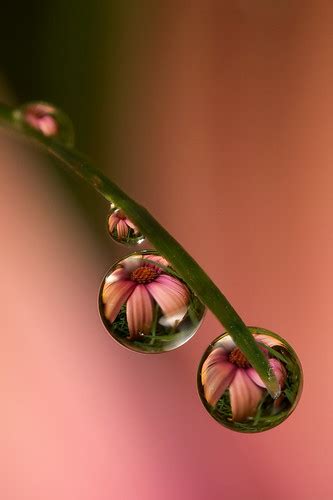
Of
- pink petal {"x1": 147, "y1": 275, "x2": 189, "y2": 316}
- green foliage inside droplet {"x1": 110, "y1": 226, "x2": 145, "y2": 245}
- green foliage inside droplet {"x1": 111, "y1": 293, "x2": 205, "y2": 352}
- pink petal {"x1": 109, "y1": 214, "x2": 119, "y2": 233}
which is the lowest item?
green foliage inside droplet {"x1": 111, "y1": 293, "x2": 205, "y2": 352}

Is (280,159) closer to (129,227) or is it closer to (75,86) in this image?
(75,86)

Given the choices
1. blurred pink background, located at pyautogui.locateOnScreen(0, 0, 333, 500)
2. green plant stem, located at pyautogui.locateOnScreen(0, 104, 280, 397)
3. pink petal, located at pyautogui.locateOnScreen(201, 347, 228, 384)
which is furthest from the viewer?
blurred pink background, located at pyautogui.locateOnScreen(0, 0, 333, 500)

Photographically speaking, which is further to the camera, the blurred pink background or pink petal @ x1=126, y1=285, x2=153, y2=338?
the blurred pink background

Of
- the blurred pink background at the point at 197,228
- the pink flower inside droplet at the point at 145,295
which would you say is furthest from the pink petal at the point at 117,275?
the blurred pink background at the point at 197,228

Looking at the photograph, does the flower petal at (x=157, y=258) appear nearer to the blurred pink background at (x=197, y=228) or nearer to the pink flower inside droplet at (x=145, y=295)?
the pink flower inside droplet at (x=145, y=295)

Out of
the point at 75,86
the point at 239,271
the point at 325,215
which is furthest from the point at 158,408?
the point at 75,86

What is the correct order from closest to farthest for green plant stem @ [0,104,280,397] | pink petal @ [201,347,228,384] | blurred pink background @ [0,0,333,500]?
1. green plant stem @ [0,104,280,397]
2. pink petal @ [201,347,228,384]
3. blurred pink background @ [0,0,333,500]

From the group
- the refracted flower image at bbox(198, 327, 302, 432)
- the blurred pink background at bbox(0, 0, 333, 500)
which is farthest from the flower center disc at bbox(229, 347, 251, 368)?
the blurred pink background at bbox(0, 0, 333, 500)

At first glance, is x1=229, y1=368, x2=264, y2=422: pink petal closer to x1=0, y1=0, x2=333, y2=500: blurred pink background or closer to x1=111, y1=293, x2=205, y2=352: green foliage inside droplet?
x1=111, y1=293, x2=205, y2=352: green foliage inside droplet

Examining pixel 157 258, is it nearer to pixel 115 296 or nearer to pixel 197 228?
pixel 115 296
